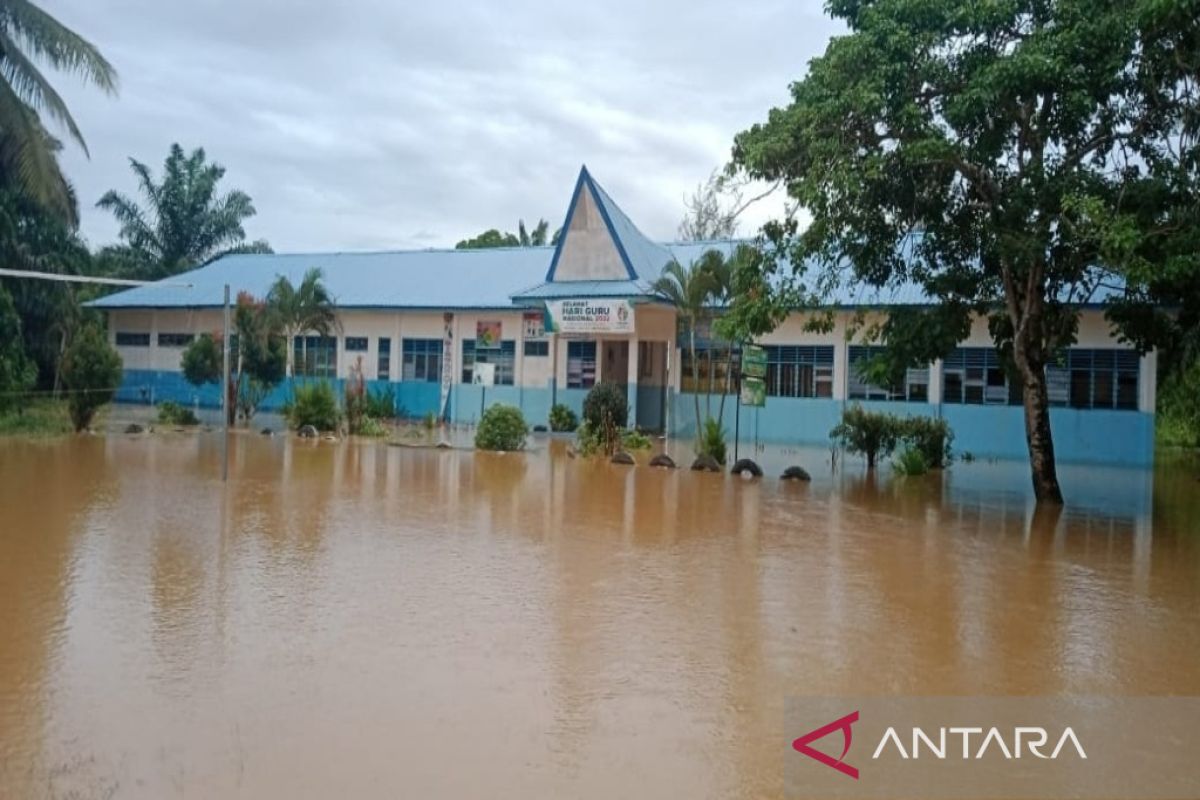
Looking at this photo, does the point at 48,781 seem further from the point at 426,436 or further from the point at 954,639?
the point at 426,436

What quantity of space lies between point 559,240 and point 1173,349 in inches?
600

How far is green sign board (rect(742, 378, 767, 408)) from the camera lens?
1941 cm

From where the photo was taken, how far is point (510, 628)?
24.8ft

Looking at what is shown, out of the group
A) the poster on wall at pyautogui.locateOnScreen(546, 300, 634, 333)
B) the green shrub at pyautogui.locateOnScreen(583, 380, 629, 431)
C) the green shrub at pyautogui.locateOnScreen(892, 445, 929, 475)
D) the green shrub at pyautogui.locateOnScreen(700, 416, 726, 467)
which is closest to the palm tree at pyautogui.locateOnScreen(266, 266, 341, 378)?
the poster on wall at pyautogui.locateOnScreen(546, 300, 634, 333)

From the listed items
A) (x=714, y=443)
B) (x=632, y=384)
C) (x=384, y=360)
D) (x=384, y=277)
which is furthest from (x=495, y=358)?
(x=714, y=443)

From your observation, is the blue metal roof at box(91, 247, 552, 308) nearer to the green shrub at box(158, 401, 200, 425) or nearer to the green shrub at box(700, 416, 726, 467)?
the green shrub at box(158, 401, 200, 425)

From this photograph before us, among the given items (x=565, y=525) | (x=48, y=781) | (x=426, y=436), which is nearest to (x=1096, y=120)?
(x=565, y=525)

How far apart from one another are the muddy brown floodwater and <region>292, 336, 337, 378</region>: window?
55.8 feet

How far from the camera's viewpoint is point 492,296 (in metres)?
29.9

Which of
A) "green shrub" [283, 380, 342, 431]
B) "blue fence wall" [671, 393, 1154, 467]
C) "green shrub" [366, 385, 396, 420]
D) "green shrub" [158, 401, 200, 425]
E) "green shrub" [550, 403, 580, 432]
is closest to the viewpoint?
"blue fence wall" [671, 393, 1154, 467]

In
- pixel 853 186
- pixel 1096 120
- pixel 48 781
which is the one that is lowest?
pixel 48 781

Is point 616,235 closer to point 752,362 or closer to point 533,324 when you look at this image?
point 533,324

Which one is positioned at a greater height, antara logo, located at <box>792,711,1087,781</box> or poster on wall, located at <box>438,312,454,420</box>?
poster on wall, located at <box>438,312,454,420</box>

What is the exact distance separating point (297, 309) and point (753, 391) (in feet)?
45.2
